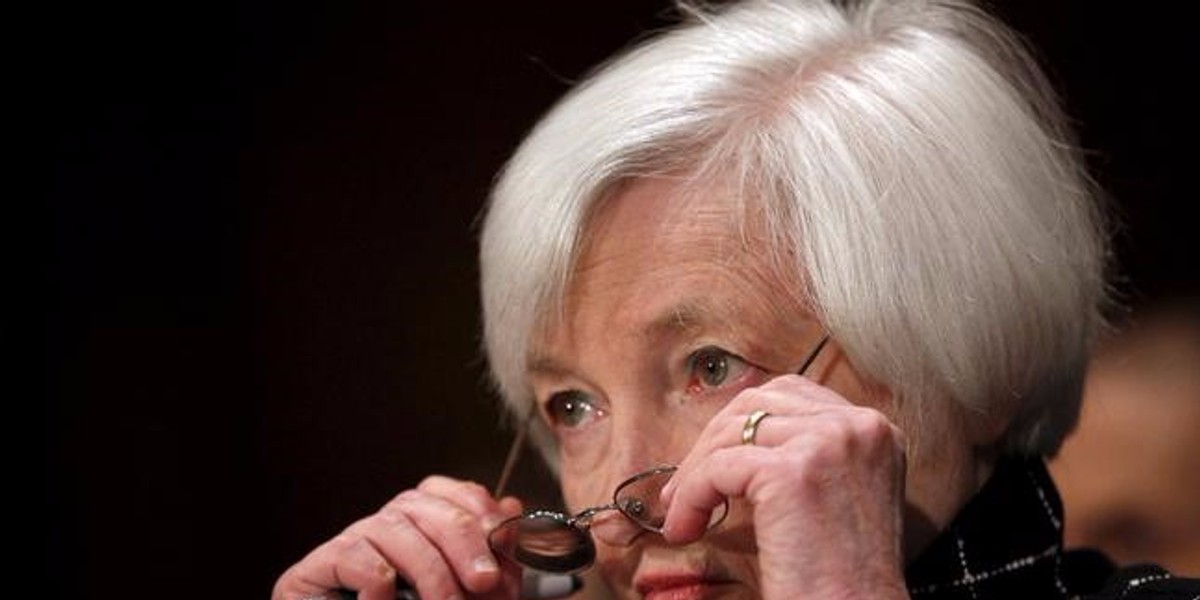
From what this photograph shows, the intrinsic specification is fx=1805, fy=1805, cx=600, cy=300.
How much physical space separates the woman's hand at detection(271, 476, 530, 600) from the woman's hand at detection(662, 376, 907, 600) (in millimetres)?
314

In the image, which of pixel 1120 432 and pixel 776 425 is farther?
pixel 1120 432

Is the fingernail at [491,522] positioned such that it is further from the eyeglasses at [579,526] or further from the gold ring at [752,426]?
the gold ring at [752,426]

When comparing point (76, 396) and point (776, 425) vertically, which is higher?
point (776, 425)

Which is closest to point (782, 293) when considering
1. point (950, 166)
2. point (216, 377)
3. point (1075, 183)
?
point (950, 166)

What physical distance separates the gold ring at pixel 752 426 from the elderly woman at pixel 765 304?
4 centimetres

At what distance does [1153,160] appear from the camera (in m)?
2.67

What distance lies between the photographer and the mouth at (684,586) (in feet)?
5.93

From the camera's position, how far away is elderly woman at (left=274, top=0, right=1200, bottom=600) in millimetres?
1808

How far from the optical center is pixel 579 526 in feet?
6.04

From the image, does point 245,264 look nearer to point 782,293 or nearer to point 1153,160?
point 782,293

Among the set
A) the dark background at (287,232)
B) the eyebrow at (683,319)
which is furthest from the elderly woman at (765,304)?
the dark background at (287,232)

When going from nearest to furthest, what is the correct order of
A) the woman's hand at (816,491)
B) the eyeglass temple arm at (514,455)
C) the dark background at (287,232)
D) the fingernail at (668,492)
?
the woman's hand at (816,491) → the fingernail at (668,492) → the eyeglass temple arm at (514,455) → the dark background at (287,232)

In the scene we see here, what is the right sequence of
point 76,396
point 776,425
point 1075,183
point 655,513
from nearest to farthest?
point 776,425, point 655,513, point 1075,183, point 76,396

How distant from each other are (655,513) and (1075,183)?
66cm
